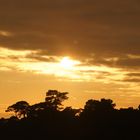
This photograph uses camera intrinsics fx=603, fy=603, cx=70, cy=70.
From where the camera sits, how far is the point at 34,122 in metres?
144

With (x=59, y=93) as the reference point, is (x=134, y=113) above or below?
below

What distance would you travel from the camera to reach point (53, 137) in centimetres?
13238

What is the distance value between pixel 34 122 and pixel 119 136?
27066mm

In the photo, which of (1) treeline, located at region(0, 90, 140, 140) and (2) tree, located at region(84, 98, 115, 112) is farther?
(2) tree, located at region(84, 98, 115, 112)

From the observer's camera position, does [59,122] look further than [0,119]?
No

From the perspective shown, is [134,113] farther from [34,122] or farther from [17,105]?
[17,105]

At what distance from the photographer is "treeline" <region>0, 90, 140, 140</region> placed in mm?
125438

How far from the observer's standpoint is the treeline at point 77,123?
125 m

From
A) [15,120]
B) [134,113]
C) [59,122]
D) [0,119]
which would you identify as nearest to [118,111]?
[134,113]

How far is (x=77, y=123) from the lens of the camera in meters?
133

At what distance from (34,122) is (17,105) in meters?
34.4

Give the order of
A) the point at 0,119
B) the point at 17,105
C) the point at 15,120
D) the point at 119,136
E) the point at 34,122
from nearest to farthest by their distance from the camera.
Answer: the point at 119,136 → the point at 34,122 → the point at 15,120 → the point at 0,119 → the point at 17,105

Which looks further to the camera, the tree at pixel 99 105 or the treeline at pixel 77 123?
the tree at pixel 99 105

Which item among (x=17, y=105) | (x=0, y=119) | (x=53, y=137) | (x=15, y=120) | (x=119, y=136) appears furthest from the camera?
(x=17, y=105)
